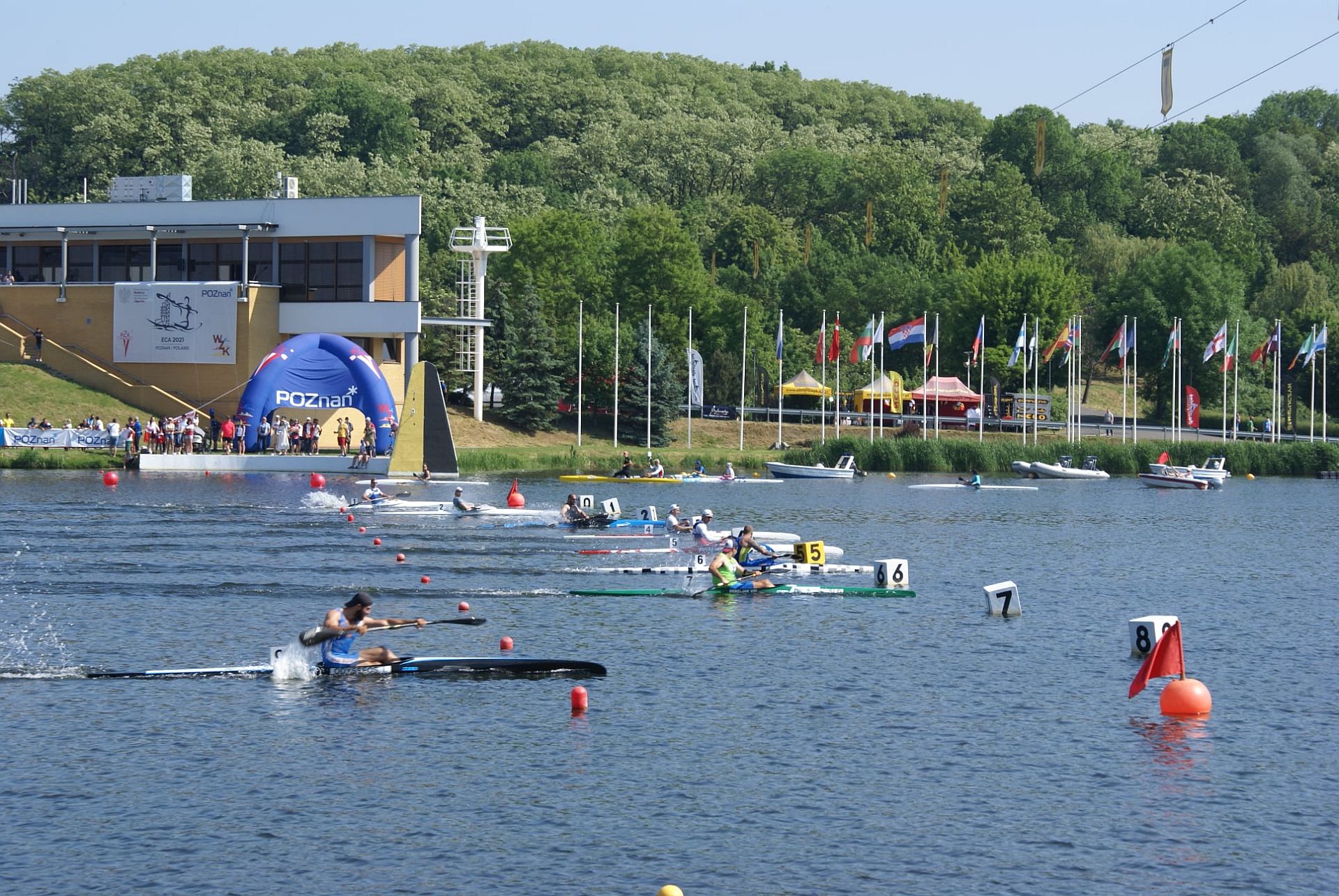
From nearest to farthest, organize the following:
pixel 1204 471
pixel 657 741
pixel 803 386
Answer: pixel 657 741
pixel 1204 471
pixel 803 386

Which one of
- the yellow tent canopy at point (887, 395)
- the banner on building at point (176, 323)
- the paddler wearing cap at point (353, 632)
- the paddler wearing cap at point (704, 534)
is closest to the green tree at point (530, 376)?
the banner on building at point (176, 323)

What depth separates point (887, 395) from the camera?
106 meters

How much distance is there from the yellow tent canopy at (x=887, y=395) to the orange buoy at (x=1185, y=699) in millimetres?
76918

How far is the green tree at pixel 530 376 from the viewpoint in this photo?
93.6 metres

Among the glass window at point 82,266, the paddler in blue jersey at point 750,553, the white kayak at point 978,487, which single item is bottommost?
the paddler in blue jersey at point 750,553

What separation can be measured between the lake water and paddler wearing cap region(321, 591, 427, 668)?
1.62 ft

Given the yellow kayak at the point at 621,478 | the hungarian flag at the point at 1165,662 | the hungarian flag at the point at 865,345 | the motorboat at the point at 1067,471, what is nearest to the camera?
the hungarian flag at the point at 1165,662

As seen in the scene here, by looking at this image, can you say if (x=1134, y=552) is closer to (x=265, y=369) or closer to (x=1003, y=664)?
(x=1003, y=664)

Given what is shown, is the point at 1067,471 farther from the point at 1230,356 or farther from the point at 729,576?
the point at 729,576

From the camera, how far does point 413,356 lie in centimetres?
8775

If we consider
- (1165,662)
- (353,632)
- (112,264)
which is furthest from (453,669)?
(112,264)

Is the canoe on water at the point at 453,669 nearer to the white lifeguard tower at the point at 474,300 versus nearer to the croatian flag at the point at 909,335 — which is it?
the croatian flag at the point at 909,335

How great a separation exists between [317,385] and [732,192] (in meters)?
83.0

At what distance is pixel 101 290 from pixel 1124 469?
6026 cm
